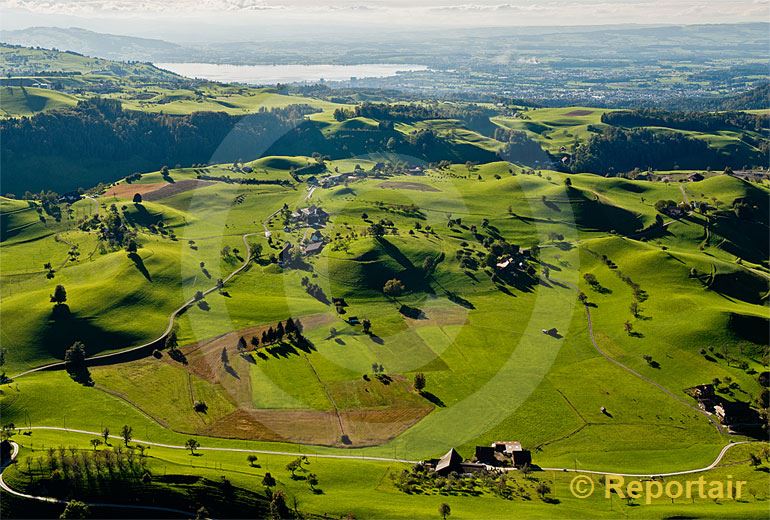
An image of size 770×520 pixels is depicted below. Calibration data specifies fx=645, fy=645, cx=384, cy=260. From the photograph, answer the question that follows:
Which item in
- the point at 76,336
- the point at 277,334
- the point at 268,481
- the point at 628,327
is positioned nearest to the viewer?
the point at 268,481

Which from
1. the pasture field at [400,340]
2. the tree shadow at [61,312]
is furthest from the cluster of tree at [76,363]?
the tree shadow at [61,312]

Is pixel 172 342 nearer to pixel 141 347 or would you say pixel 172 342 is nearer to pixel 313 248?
pixel 141 347

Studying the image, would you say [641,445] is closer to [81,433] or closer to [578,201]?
[81,433]

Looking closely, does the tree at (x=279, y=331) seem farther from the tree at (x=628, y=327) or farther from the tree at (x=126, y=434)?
the tree at (x=628, y=327)

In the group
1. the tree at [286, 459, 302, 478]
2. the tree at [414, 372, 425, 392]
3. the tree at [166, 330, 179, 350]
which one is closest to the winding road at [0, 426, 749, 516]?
the tree at [286, 459, 302, 478]

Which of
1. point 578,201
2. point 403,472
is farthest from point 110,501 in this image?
point 578,201

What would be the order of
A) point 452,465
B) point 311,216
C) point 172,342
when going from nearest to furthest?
1. point 452,465
2. point 172,342
3. point 311,216

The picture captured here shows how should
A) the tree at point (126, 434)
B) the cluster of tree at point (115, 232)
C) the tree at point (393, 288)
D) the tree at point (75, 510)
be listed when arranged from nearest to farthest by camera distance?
the tree at point (75, 510) → the tree at point (126, 434) → the tree at point (393, 288) → the cluster of tree at point (115, 232)

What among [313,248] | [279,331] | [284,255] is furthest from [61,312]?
[313,248]

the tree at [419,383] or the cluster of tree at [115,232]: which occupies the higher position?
the cluster of tree at [115,232]
